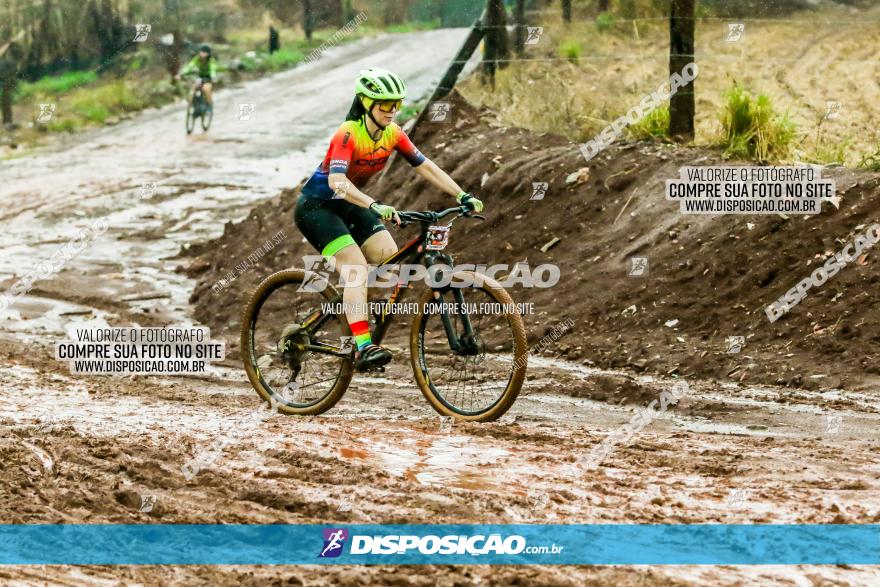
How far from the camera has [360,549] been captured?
544 cm

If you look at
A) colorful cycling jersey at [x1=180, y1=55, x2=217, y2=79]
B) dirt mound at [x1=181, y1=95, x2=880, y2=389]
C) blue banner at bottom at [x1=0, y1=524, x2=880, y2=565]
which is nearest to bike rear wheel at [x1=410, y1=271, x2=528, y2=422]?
dirt mound at [x1=181, y1=95, x2=880, y2=389]

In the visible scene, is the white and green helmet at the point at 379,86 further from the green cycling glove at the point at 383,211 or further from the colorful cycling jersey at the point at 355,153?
the green cycling glove at the point at 383,211

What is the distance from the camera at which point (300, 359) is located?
880cm

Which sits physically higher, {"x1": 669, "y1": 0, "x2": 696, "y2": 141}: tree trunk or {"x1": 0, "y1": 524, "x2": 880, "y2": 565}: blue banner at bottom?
{"x1": 669, "y1": 0, "x2": 696, "y2": 141}: tree trunk

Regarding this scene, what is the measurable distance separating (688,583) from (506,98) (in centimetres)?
1145

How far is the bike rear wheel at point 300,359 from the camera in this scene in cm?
849

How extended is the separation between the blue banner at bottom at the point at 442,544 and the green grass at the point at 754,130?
7.10 m

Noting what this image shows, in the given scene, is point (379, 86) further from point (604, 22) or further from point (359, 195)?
point (604, 22)

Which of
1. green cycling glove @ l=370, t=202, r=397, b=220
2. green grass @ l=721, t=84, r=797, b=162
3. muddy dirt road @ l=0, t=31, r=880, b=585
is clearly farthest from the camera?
green grass @ l=721, t=84, r=797, b=162

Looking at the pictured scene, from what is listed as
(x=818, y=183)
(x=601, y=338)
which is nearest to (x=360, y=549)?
(x=601, y=338)

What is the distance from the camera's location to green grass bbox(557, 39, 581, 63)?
16.5 m

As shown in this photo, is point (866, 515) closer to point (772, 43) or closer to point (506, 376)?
point (506, 376)

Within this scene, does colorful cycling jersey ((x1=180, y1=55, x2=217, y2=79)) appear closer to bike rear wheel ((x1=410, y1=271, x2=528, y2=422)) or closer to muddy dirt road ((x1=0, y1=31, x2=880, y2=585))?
muddy dirt road ((x1=0, y1=31, x2=880, y2=585))

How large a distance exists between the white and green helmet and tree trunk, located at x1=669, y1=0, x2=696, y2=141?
5815 millimetres
